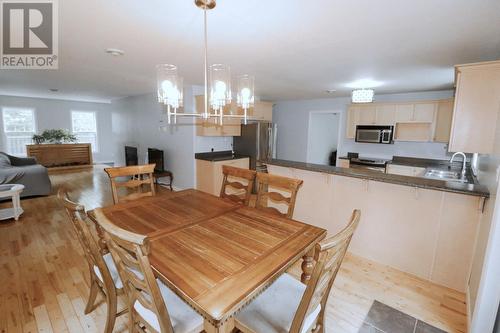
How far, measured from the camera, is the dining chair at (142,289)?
957mm

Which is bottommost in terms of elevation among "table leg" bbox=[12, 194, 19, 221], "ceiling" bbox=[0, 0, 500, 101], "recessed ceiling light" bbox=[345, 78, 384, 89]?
"table leg" bbox=[12, 194, 19, 221]

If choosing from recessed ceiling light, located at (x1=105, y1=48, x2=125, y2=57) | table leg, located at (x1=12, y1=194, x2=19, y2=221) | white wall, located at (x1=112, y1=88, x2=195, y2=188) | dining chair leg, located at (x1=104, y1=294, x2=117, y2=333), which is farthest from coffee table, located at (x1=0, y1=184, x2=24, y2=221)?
dining chair leg, located at (x1=104, y1=294, x2=117, y2=333)

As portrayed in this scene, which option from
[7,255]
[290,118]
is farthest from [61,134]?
[290,118]

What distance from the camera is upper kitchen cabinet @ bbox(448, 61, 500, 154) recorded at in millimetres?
1896

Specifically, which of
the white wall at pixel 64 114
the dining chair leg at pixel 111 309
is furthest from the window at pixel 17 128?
the dining chair leg at pixel 111 309

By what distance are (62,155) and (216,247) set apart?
27.3ft

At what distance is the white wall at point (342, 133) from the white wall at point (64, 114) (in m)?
5.61

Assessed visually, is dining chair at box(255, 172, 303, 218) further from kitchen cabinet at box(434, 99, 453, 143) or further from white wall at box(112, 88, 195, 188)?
kitchen cabinet at box(434, 99, 453, 143)

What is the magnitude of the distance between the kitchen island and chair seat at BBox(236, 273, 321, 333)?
5.16 ft

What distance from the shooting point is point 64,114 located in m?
7.96

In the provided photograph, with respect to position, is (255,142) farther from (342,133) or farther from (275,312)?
(275,312)

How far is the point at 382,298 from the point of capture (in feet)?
6.70

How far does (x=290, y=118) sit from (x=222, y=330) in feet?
20.1

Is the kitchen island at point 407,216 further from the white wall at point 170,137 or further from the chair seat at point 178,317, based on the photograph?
the white wall at point 170,137
